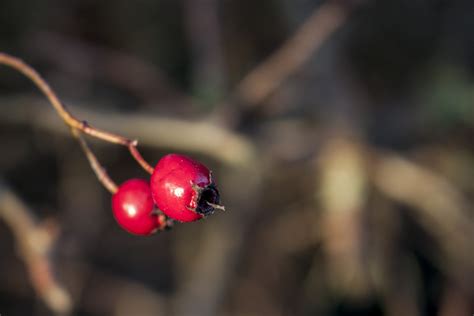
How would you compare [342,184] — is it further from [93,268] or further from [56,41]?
[56,41]

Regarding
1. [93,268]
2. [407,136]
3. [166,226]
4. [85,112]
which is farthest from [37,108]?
[407,136]

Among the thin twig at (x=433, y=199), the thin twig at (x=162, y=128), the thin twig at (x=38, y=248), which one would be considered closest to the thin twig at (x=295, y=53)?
the thin twig at (x=162, y=128)

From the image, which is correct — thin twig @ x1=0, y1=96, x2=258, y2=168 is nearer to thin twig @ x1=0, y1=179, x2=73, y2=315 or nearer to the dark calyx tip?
thin twig @ x1=0, y1=179, x2=73, y2=315

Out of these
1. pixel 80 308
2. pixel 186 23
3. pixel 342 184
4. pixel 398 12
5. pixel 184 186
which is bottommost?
pixel 184 186

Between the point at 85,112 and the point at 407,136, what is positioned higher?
the point at 407,136

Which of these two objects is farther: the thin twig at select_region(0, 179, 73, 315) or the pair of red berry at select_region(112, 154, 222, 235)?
the thin twig at select_region(0, 179, 73, 315)

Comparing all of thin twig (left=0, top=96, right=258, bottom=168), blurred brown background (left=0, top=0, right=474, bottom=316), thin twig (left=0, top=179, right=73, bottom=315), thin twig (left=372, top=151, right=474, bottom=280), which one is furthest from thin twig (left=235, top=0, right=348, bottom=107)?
thin twig (left=0, top=179, right=73, bottom=315)

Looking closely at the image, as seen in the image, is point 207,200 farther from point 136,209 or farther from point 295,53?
point 295,53
